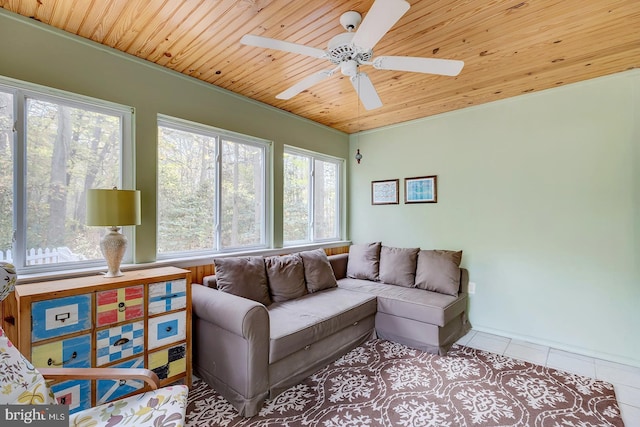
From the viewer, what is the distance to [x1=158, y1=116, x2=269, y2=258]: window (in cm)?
273

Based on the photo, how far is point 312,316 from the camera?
2482mm

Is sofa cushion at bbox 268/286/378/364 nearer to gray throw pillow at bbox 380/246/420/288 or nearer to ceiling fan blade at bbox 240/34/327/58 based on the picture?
gray throw pillow at bbox 380/246/420/288

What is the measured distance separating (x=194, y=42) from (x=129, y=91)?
0.71 m

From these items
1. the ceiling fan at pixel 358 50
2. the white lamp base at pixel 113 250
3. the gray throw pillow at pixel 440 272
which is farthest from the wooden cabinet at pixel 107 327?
the gray throw pillow at pixel 440 272

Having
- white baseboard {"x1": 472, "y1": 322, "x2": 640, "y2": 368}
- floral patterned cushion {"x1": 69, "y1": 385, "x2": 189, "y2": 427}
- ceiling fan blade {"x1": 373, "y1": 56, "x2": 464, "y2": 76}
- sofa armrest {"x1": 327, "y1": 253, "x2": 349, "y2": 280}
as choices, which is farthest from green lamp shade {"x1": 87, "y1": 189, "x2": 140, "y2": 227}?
white baseboard {"x1": 472, "y1": 322, "x2": 640, "y2": 368}

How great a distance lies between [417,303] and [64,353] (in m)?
2.68

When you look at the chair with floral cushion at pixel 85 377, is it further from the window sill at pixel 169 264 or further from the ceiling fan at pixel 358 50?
the ceiling fan at pixel 358 50

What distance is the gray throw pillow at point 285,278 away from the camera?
9.55 ft

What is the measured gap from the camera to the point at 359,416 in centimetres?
194

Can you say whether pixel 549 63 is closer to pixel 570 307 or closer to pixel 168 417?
pixel 570 307

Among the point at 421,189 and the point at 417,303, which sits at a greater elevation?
the point at 421,189

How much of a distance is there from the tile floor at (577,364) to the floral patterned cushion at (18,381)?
10.5ft

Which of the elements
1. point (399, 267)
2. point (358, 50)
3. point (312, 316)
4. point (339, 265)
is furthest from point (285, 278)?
point (358, 50)

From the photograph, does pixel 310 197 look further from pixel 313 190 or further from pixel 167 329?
pixel 167 329
